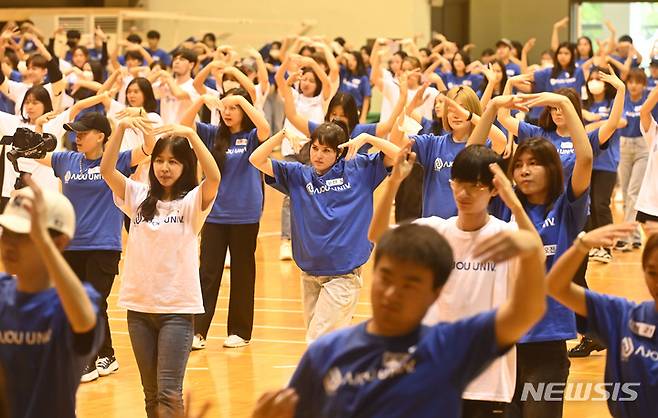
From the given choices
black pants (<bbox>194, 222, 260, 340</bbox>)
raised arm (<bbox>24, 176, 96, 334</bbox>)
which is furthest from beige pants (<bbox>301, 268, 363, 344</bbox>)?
raised arm (<bbox>24, 176, 96, 334</bbox>)

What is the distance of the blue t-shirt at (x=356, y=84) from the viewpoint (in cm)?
2100

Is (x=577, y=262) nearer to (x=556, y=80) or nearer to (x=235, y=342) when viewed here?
(x=235, y=342)

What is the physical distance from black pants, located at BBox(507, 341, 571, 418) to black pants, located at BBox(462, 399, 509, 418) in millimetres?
317

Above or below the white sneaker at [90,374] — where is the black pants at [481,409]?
above

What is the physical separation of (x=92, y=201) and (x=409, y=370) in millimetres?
5097

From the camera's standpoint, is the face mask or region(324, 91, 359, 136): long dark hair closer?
region(324, 91, 359, 136): long dark hair

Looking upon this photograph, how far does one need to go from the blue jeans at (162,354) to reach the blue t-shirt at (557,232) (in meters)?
1.77

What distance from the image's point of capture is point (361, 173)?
25.5 feet

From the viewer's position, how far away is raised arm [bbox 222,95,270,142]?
8.94m

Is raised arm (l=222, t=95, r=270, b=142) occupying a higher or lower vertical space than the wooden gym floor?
higher

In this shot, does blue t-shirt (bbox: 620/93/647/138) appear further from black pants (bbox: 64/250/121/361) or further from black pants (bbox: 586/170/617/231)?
black pants (bbox: 64/250/121/361)

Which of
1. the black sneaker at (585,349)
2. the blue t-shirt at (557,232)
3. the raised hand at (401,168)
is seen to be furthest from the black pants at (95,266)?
the raised hand at (401,168)

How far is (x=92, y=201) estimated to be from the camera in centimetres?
816

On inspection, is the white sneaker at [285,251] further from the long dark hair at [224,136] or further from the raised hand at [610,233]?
the raised hand at [610,233]
